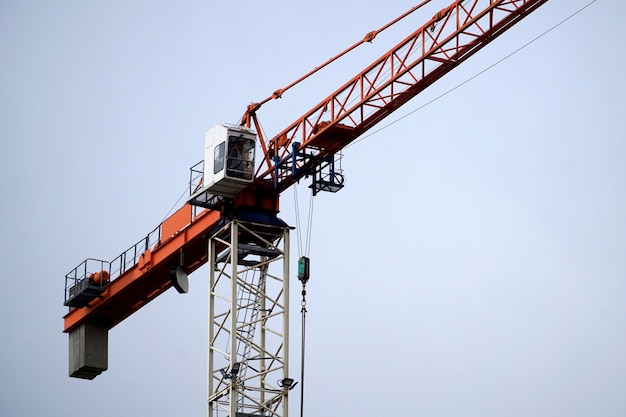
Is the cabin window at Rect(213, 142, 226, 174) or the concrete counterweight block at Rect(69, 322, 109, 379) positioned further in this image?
the concrete counterweight block at Rect(69, 322, 109, 379)

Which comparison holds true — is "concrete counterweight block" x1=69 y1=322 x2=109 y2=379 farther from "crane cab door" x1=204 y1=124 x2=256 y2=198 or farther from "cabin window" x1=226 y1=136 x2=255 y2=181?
"cabin window" x1=226 y1=136 x2=255 y2=181

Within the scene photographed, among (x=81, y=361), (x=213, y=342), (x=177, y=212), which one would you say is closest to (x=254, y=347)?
(x=213, y=342)

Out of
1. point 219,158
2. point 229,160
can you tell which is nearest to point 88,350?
point 219,158

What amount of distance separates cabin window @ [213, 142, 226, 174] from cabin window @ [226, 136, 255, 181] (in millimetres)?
273

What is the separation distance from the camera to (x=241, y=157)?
58.3m

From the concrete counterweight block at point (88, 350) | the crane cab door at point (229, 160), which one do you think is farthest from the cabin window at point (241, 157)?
the concrete counterweight block at point (88, 350)

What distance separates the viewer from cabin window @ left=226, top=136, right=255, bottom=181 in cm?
5791

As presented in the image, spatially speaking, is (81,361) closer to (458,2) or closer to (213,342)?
(213,342)

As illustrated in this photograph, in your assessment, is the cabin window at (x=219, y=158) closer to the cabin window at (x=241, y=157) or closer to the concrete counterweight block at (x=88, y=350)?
the cabin window at (x=241, y=157)

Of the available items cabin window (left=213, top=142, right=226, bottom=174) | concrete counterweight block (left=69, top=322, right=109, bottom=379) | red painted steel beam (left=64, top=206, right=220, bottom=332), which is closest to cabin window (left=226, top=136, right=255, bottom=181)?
cabin window (left=213, top=142, right=226, bottom=174)

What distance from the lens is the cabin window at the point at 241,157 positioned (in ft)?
190

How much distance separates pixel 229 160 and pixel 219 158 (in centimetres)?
45

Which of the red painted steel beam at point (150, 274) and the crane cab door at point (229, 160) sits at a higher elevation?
the crane cab door at point (229, 160)

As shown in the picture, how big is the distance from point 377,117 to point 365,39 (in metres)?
3.59
